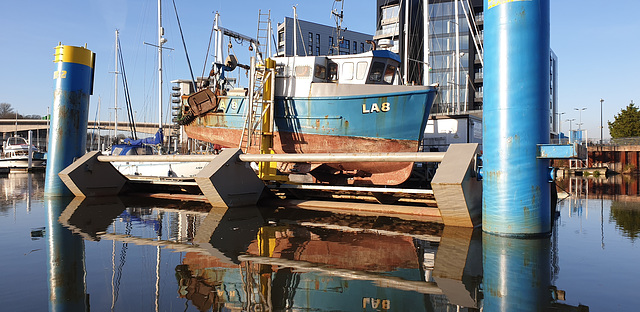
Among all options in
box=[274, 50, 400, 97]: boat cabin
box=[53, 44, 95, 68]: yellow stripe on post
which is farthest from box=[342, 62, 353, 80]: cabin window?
box=[53, 44, 95, 68]: yellow stripe on post

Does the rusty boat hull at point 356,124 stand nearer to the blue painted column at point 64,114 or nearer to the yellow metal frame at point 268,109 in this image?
the yellow metal frame at point 268,109

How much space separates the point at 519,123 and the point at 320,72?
902cm

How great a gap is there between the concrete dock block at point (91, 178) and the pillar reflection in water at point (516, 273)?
11733 mm

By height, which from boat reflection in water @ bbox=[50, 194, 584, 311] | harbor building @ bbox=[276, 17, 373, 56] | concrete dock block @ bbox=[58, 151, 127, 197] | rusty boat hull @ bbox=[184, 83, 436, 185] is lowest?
boat reflection in water @ bbox=[50, 194, 584, 311]

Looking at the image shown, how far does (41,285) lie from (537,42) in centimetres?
773

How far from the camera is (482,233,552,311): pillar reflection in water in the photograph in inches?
158

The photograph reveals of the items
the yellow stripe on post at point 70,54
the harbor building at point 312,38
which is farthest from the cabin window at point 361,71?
the harbor building at point 312,38

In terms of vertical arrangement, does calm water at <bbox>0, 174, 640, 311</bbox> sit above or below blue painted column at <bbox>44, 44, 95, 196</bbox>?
below

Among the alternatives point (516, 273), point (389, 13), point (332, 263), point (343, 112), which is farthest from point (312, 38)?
point (516, 273)

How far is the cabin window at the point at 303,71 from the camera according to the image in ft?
48.7

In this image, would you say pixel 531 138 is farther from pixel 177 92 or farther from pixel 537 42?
pixel 177 92

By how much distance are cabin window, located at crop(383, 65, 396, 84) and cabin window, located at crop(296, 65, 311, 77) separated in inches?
111

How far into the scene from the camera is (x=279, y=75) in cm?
1520

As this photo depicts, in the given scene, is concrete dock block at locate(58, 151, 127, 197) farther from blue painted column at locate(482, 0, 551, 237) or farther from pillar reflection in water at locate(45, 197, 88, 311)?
blue painted column at locate(482, 0, 551, 237)
